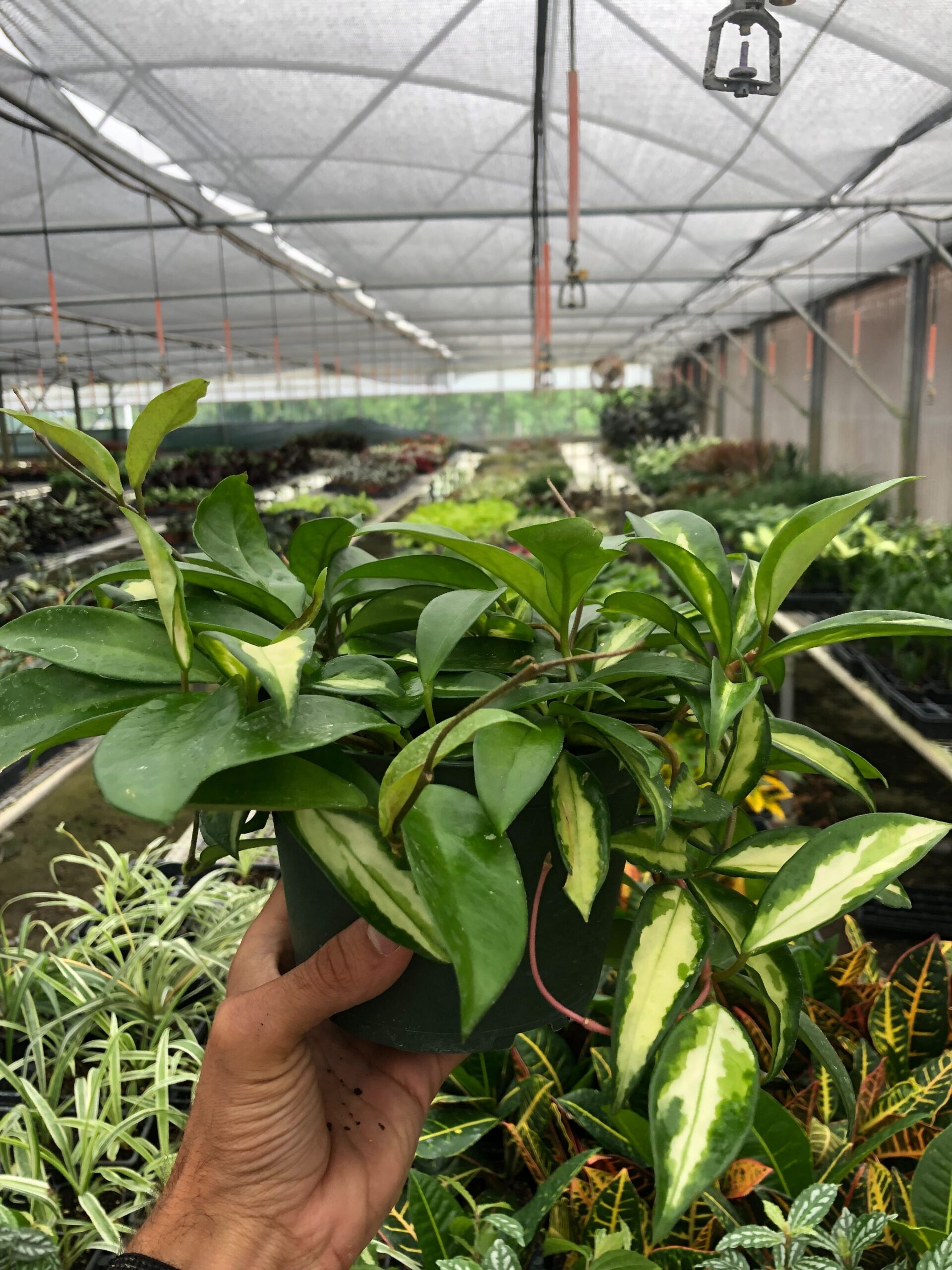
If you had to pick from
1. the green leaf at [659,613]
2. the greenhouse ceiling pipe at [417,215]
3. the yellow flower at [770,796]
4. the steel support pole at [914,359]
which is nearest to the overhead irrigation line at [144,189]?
the greenhouse ceiling pipe at [417,215]

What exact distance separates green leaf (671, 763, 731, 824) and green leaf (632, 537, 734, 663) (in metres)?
0.08

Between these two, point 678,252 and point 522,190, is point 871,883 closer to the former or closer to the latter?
point 522,190

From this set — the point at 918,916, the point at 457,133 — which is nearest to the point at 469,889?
the point at 918,916

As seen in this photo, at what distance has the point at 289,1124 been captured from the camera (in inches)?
25.8

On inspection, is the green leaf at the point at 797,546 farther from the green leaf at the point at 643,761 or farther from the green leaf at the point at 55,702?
the green leaf at the point at 55,702


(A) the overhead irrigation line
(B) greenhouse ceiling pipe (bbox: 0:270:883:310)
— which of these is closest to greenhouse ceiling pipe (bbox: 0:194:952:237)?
(A) the overhead irrigation line

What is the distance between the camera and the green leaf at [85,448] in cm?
48

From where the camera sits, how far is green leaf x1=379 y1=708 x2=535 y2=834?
16.6 inches

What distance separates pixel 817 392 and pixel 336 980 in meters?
8.13

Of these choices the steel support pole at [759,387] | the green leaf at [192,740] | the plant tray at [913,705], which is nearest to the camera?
the green leaf at [192,740]

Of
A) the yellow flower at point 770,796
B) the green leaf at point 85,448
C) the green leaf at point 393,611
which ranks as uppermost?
the green leaf at point 85,448

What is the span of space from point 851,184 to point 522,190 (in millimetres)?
1539

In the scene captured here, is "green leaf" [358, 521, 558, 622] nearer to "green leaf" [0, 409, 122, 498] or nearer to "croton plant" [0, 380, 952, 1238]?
"croton plant" [0, 380, 952, 1238]

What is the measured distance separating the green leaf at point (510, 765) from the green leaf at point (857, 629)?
0.16m
